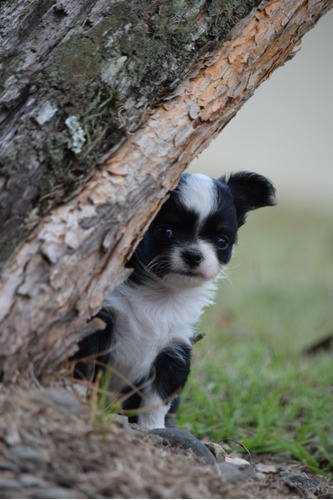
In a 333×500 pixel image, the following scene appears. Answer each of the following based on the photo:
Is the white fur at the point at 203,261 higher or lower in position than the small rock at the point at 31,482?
lower

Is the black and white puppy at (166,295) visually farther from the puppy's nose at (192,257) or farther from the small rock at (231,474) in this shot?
the small rock at (231,474)

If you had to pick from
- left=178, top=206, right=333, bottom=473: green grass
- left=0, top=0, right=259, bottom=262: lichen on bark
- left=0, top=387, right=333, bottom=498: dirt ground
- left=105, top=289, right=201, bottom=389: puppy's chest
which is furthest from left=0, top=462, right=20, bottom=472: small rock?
left=178, top=206, right=333, bottom=473: green grass

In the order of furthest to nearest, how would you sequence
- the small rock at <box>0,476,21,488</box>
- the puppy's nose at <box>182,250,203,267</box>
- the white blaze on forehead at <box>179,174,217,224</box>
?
the white blaze on forehead at <box>179,174,217,224</box>
the puppy's nose at <box>182,250,203,267</box>
the small rock at <box>0,476,21,488</box>

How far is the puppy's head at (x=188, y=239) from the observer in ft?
11.3

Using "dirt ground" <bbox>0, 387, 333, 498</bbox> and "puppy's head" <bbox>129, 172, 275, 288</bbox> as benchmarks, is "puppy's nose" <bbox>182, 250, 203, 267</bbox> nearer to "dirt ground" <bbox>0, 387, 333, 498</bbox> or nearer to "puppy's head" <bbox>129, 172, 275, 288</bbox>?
"puppy's head" <bbox>129, 172, 275, 288</bbox>

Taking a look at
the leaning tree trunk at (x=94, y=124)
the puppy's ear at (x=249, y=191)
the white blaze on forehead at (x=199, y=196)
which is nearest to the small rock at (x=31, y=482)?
the leaning tree trunk at (x=94, y=124)

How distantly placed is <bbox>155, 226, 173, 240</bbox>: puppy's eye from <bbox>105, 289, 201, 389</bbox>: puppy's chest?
33 cm

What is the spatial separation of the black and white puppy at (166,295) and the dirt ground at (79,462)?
1.03 metres

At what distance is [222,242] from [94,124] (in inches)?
49.7

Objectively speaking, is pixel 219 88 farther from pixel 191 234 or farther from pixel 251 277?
pixel 251 277

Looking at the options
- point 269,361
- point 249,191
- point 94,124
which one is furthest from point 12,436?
point 269,361

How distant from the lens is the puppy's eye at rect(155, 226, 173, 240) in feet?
11.5

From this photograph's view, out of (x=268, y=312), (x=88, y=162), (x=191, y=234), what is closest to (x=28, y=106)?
(x=88, y=162)

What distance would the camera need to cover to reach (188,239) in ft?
11.5
